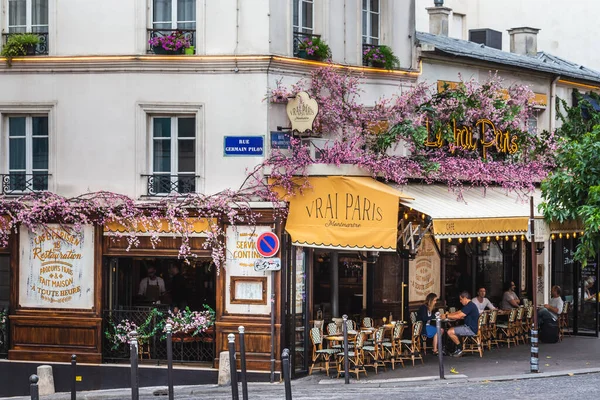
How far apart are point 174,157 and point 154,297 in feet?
9.14

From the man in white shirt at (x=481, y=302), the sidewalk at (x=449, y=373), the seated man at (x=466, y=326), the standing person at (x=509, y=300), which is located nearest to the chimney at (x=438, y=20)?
the standing person at (x=509, y=300)

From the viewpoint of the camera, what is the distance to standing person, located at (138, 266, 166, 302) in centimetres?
2366

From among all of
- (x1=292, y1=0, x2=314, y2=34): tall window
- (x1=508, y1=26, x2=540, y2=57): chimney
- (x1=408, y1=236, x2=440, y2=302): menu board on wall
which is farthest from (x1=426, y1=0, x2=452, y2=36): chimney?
(x1=292, y1=0, x2=314, y2=34): tall window

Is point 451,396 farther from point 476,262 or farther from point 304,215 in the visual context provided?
point 476,262

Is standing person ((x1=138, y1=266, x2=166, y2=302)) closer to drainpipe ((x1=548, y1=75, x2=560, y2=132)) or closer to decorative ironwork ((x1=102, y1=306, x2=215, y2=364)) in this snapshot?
decorative ironwork ((x1=102, y1=306, x2=215, y2=364))

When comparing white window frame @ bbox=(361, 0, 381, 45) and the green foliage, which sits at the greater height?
white window frame @ bbox=(361, 0, 381, 45)

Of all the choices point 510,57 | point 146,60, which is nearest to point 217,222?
point 146,60

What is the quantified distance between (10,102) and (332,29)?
20.5ft

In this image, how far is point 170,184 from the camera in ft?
75.2

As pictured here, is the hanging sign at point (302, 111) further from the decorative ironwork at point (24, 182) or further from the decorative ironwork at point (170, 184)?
the decorative ironwork at point (24, 182)

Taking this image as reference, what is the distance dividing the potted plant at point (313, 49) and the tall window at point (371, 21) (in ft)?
5.86

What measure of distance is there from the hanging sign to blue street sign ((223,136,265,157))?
687mm

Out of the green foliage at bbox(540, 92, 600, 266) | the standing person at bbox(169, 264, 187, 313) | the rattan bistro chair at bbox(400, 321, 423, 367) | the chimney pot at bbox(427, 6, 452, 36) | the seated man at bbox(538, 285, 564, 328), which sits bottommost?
the rattan bistro chair at bbox(400, 321, 423, 367)

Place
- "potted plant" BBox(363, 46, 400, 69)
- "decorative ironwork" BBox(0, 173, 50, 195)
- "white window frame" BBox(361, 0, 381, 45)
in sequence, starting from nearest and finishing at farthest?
1. "decorative ironwork" BBox(0, 173, 50, 195)
2. "potted plant" BBox(363, 46, 400, 69)
3. "white window frame" BBox(361, 0, 381, 45)
